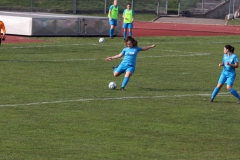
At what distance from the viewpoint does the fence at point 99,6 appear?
→ 63500 millimetres

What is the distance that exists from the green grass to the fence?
32.0 m

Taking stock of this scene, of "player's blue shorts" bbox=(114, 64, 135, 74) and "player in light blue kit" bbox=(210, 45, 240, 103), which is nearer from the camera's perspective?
"player in light blue kit" bbox=(210, 45, 240, 103)

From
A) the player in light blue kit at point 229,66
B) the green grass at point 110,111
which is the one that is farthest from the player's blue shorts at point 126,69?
the player in light blue kit at point 229,66

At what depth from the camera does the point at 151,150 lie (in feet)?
45.4

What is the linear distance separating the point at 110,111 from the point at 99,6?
48.3 metres

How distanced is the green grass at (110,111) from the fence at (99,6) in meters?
32.0

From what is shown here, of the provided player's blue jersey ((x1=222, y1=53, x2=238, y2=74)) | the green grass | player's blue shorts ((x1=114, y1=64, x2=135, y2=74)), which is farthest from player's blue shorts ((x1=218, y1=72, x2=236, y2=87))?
player's blue shorts ((x1=114, y1=64, x2=135, y2=74))

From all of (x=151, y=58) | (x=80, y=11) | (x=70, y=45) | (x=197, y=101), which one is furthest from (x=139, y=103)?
(x=80, y=11)

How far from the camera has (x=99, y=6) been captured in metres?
65.8

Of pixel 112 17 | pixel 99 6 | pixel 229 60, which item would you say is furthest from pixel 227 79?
pixel 99 6

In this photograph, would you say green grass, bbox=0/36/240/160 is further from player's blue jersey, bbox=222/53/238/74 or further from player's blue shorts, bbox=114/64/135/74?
player's blue jersey, bbox=222/53/238/74

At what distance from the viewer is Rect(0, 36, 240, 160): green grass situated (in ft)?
45.6

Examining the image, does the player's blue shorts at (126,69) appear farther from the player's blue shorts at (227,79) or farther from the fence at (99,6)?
the fence at (99,6)

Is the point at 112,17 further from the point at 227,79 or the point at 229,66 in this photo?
the point at 229,66
